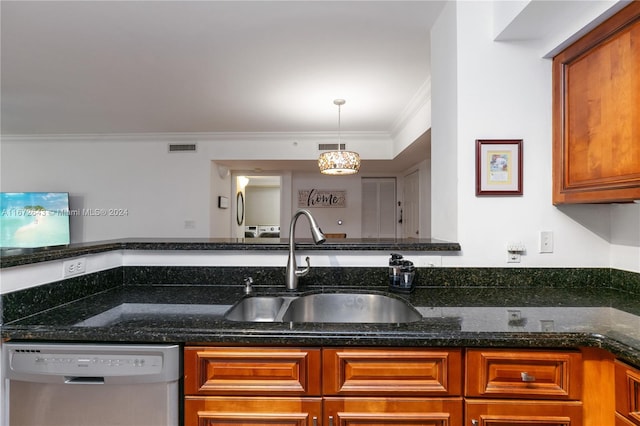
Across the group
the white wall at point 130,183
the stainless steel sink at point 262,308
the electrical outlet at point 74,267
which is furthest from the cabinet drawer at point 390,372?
the white wall at point 130,183

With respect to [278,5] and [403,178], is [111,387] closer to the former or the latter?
[278,5]

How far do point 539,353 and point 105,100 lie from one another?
416 cm

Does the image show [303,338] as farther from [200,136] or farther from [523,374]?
[200,136]

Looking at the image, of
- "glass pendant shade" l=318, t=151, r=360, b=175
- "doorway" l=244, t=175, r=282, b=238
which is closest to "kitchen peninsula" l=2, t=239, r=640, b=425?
"glass pendant shade" l=318, t=151, r=360, b=175

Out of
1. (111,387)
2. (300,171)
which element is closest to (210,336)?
(111,387)

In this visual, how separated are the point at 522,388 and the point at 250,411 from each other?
2.70ft

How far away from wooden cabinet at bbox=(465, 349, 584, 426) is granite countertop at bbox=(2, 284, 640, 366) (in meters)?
0.04

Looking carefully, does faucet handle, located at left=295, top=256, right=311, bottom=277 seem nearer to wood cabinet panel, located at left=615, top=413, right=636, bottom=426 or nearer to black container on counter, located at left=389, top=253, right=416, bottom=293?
black container on counter, located at left=389, top=253, right=416, bottom=293

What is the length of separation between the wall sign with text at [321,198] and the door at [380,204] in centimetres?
45

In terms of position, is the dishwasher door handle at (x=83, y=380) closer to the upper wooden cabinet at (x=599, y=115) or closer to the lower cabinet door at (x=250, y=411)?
the lower cabinet door at (x=250, y=411)

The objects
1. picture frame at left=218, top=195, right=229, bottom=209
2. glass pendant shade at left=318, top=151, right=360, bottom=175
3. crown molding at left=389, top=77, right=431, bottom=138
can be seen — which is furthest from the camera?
picture frame at left=218, top=195, right=229, bottom=209

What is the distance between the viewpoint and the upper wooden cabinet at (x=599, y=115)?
1179mm

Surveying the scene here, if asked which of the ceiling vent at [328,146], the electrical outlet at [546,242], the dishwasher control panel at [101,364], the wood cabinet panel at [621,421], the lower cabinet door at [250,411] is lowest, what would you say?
the lower cabinet door at [250,411]

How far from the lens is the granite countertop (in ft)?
3.14
